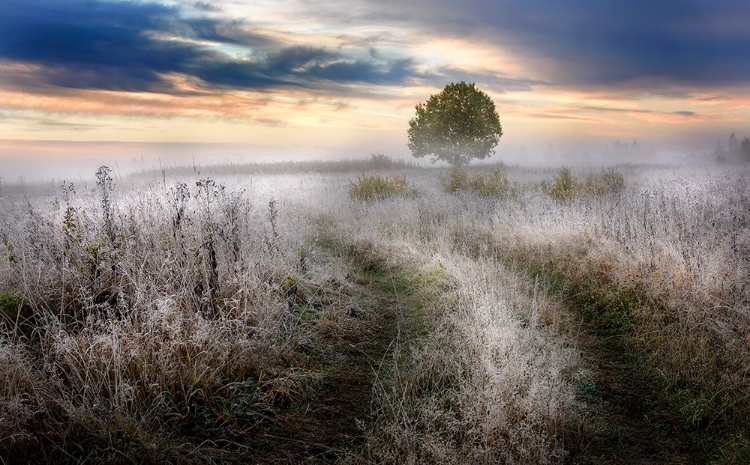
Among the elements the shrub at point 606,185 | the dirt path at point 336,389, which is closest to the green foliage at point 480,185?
the shrub at point 606,185

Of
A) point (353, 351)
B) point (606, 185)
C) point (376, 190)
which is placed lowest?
point (353, 351)

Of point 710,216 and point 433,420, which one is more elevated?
point 710,216

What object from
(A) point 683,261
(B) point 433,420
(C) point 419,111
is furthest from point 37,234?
(C) point 419,111

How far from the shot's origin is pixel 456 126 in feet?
116

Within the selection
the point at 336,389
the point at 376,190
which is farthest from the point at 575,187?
the point at 336,389

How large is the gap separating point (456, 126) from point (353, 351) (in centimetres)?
3183

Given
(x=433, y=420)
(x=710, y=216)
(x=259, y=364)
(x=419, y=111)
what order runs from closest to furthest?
(x=433, y=420) < (x=259, y=364) < (x=710, y=216) < (x=419, y=111)

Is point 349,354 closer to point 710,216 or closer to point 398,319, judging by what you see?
point 398,319

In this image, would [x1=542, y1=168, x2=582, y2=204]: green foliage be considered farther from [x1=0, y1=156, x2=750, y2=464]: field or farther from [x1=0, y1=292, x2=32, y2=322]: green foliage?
[x1=0, y1=292, x2=32, y2=322]: green foliage

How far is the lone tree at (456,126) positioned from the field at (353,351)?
2803 cm

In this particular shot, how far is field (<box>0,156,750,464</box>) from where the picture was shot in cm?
365

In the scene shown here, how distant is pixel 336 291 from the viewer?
23.4 ft

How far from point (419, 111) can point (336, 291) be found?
106 feet

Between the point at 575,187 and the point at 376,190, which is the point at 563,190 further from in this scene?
the point at 376,190
